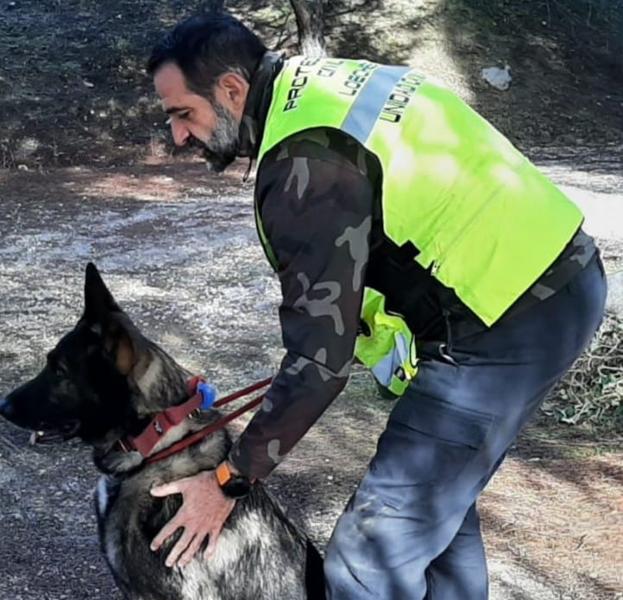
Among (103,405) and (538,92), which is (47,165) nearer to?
(538,92)

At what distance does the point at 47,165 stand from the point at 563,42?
10838 mm

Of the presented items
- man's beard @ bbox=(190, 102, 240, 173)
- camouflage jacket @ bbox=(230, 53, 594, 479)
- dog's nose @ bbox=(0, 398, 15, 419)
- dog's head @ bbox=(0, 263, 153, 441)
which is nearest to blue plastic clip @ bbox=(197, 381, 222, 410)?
dog's head @ bbox=(0, 263, 153, 441)

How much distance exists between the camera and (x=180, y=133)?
2.28m

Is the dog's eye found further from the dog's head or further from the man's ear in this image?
the man's ear

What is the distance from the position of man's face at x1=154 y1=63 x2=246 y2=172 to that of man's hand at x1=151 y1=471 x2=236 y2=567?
30.1 inches

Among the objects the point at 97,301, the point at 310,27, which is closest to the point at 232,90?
the point at 97,301

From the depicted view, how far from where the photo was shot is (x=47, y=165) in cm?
1266

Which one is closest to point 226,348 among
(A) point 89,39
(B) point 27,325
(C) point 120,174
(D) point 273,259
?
(B) point 27,325

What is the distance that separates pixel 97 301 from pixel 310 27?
43.3ft

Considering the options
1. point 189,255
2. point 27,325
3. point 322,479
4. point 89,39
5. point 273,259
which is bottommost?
point 89,39

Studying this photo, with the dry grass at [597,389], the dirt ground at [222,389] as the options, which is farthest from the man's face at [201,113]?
the dry grass at [597,389]

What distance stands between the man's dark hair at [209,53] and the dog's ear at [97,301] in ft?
2.49

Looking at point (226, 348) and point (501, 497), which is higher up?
point (501, 497)

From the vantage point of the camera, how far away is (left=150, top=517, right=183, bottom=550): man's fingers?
2424 mm
